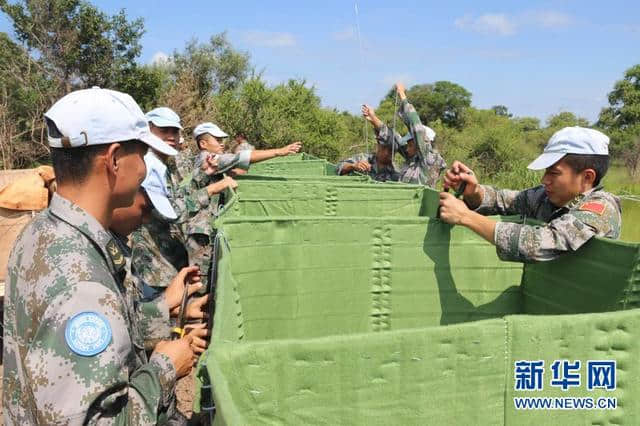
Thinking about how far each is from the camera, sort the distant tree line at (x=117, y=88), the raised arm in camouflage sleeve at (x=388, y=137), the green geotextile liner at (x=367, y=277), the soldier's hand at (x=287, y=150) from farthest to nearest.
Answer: the distant tree line at (x=117, y=88)
the raised arm in camouflage sleeve at (x=388, y=137)
the soldier's hand at (x=287, y=150)
the green geotextile liner at (x=367, y=277)

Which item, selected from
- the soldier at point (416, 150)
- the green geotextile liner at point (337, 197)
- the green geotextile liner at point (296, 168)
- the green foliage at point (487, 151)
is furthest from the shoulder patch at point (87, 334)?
the green foliage at point (487, 151)

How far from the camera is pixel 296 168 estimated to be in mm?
9492

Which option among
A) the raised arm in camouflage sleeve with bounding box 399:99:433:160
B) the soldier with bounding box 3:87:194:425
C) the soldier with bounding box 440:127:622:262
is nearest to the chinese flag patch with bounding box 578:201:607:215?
the soldier with bounding box 440:127:622:262

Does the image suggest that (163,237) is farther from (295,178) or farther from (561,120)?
(561,120)

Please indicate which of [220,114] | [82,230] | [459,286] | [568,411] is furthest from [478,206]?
[220,114]

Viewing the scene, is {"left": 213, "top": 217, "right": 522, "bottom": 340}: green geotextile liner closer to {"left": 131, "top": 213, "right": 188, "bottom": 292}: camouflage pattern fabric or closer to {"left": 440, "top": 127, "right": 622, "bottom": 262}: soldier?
Answer: {"left": 440, "top": 127, "right": 622, "bottom": 262}: soldier

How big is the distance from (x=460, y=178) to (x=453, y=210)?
0.37 metres

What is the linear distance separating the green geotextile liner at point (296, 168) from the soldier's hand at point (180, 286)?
6.12m

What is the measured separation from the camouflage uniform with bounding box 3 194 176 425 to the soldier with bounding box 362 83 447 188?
4.57 meters

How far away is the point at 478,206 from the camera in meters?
3.26

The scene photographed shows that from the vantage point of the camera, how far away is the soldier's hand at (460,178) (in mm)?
3070

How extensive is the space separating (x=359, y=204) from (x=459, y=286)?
2.03 metres

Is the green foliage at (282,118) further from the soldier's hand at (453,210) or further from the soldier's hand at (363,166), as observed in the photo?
the soldier's hand at (453,210)

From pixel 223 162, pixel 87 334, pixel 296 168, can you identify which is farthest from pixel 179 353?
pixel 296 168
